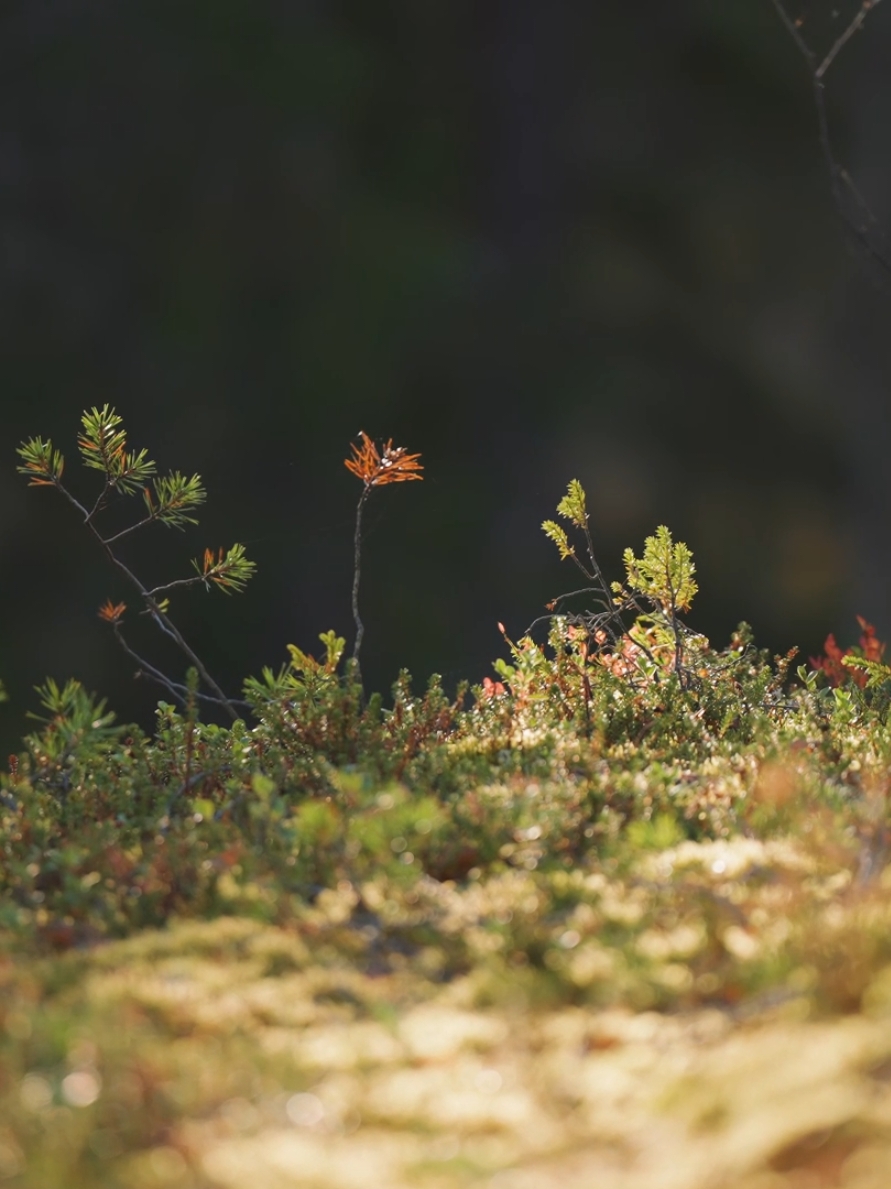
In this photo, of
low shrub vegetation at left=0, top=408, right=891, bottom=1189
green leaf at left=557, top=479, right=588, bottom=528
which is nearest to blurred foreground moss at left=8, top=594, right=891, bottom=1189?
low shrub vegetation at left=0, top=408, right=891, bottom=1189

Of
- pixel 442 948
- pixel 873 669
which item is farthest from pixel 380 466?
pixel 442 948

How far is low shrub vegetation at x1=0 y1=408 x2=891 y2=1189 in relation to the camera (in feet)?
5.20

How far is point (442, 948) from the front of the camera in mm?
2227

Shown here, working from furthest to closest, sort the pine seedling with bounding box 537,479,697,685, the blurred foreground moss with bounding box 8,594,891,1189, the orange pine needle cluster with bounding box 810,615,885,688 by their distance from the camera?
1. the orange pine needle cluster with bounding box 810,615,885,688
2. the pine seedling with bounding box 537,479,697,685
3. the blurred foreground moss with bounding box 8,594,891,1189

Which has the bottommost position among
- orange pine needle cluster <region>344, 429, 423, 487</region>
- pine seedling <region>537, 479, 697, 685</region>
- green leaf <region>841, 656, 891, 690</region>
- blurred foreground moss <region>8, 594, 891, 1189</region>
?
blurred foreground moss <region>8, 594, 891, 1189</region>

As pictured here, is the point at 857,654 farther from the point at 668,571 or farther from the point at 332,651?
the point at 332,651

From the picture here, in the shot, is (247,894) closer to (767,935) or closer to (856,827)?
(767,935)

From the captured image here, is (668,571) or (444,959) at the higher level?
(668,571)

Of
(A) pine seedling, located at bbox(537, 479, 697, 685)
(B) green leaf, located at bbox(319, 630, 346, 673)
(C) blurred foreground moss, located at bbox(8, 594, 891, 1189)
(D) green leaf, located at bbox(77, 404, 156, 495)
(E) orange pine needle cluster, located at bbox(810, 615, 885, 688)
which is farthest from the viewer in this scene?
(E) orange pine needle cluster, located at bbox(810, 615, 885, 688)

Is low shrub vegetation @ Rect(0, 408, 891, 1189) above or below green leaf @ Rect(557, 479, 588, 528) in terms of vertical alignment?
below

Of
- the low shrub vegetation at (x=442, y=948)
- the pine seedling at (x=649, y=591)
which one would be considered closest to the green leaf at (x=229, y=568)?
the low shrub vegetation at (x=442, y=948)

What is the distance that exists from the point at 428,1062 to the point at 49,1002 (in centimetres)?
67

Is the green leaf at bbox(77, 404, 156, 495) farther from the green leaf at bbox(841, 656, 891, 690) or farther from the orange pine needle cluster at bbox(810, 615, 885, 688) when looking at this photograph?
the orange pine needle cluster at bbox(810, 615, 885, 688)

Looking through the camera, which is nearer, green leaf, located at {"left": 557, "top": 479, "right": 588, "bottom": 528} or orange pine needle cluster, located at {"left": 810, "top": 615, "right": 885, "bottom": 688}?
green leaf, located at {"left": 557, "top": 479, "right": 588, "bottom": 528}
